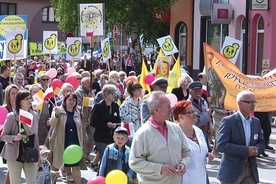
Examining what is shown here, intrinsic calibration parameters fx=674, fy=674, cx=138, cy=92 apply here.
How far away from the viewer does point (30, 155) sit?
8.51 m

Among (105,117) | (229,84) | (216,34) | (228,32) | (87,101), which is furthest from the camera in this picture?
(216,34)

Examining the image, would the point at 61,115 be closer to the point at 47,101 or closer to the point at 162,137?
the point at 47,101

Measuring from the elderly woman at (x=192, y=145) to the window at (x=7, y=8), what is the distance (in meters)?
54.1

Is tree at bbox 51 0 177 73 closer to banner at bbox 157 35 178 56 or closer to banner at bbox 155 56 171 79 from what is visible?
banner at bbox 157 35 178 56

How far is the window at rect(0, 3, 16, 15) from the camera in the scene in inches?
2323

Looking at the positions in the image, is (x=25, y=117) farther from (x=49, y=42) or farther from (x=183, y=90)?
(x=49, y=42)

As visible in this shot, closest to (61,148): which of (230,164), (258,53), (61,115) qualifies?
(61,115)

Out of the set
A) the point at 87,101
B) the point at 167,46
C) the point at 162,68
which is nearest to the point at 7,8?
the point at 167,46

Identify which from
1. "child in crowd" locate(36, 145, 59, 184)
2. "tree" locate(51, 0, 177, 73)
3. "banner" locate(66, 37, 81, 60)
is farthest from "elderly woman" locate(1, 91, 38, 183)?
"tree" locate(51, 0, 177, 73)

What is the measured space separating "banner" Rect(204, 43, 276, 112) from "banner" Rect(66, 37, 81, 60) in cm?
1173

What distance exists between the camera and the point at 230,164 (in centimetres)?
759

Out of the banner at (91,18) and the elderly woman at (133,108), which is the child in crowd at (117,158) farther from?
the banner at (91,18)

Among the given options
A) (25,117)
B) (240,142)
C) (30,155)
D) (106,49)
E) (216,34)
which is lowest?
(30,155)

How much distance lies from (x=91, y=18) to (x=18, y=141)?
9.29 metres
